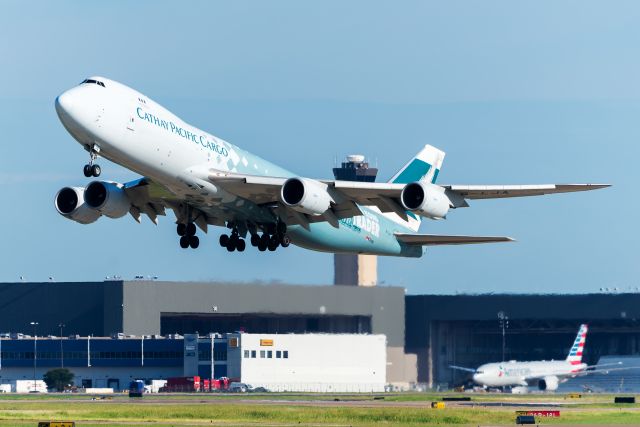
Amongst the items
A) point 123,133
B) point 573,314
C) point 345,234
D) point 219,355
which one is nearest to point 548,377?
point 573,314

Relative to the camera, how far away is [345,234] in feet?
230

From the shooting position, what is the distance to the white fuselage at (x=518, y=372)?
5492 inches

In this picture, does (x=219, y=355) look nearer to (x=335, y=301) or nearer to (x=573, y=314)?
(x=335, y=301)

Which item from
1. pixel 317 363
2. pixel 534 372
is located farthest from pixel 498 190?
pixel 534 372

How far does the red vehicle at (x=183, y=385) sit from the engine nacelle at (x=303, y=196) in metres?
74.8

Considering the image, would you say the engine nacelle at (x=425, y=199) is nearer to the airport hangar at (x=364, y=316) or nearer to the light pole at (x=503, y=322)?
the airport hangar at (x=364, y=316)

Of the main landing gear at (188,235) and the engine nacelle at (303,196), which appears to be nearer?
the engine nacelle at (303,196)

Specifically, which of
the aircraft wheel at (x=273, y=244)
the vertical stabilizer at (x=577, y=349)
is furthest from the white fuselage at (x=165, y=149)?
the vertical stabilizer at (x=577, y=349)

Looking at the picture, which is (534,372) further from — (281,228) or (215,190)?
(215,190)

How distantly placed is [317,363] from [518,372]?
866 inches

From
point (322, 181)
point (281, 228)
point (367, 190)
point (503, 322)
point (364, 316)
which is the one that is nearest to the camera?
point (367, 190)

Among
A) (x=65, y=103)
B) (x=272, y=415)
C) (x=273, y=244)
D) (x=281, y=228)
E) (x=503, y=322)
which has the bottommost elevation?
(x=272, y=415)

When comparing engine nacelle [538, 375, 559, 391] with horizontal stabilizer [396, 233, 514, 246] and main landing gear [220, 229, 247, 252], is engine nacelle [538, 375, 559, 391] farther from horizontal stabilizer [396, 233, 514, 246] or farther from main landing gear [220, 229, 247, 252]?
main landing gear [220, 229, 247, 252]

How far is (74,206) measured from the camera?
215ft
